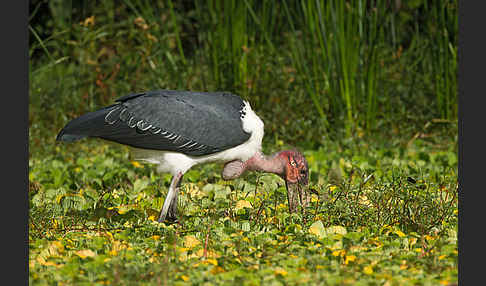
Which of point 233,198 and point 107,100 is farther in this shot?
point 107,100

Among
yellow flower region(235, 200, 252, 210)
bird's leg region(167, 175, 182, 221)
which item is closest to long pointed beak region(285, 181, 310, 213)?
yellow flower region(235, 200, 252, 210)

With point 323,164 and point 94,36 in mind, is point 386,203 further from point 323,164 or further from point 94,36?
point 94,36

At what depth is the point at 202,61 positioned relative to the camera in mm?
7441

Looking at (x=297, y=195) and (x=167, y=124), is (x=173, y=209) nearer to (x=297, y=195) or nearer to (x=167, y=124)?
(x=167, y=124)

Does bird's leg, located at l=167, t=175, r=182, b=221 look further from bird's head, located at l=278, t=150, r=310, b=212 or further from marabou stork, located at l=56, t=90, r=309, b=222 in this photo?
bird's head, located at l=278, t=150, r=310, b=212

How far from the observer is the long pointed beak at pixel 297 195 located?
4.27 metres

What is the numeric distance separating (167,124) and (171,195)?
1.41 ft

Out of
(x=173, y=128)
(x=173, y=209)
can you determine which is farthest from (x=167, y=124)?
(x=173, y=209)

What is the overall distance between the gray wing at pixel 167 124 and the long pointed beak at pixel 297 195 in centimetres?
53

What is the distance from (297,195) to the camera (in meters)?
4.45

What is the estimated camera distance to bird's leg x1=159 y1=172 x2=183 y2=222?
409 centimetres

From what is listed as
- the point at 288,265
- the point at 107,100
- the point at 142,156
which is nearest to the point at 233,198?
the point at 142,156

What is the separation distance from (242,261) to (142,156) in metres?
1.40

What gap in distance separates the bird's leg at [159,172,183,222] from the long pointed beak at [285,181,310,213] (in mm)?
701
